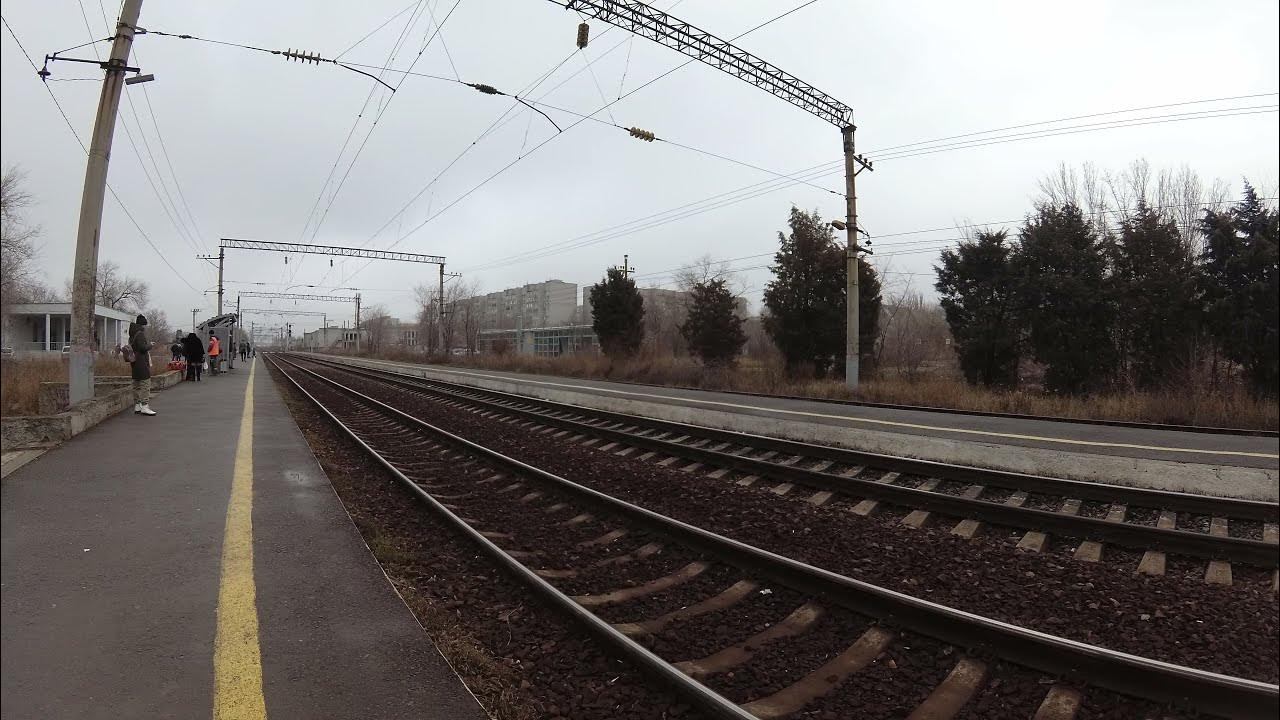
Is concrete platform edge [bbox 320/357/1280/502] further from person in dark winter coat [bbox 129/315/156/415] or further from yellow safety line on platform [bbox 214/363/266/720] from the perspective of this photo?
person in dark winter coat [bbox 129/315/156/415]

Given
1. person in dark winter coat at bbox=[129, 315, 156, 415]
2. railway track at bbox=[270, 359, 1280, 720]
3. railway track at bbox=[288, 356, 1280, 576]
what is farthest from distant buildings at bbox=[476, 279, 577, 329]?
railway track at bbox=[270, 359, 1280, 720]

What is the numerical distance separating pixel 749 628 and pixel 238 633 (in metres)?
2.72

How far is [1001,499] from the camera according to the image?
618 centimetres

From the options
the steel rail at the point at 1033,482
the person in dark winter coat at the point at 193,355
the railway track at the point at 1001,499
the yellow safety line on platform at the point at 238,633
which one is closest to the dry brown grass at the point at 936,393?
the railway track at the point at 1001,499

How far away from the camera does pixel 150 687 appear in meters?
2.55

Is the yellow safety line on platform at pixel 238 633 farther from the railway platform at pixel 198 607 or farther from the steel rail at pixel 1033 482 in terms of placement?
the steel rail at pixel 1033 482

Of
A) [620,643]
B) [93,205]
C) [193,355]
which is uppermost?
[93,205]

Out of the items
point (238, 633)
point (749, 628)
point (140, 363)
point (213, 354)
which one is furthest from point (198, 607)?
point (213, 354)

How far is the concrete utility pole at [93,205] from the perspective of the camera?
8266 mm

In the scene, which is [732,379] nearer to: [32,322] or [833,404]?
[833,404]

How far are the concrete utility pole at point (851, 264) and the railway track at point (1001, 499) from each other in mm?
8534

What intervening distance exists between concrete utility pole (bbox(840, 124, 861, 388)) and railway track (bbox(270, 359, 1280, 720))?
12733mm

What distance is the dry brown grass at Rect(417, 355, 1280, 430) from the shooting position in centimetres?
217

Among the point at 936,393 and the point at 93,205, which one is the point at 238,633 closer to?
the point at 93,205
